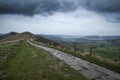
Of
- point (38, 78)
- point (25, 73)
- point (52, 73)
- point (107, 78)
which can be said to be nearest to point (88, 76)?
point (107, 78)

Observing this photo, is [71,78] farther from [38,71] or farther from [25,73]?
[25,73]

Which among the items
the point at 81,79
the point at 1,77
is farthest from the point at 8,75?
the point at 81,79

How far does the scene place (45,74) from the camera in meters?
7.63

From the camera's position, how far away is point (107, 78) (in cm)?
670

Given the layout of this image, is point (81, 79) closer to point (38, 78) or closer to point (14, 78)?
point (38, 78)

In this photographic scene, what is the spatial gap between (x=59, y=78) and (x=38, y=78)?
1.33 metres

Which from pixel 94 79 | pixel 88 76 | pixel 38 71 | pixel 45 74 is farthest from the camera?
pixel 38 71

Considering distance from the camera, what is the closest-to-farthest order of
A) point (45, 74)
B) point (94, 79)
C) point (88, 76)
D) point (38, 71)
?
point (94, 79) → point (88, 76) → point (45, 74) → point (38, 71)

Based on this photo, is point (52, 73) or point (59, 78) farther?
point (52, 73)

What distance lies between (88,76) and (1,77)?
5602 millimetres

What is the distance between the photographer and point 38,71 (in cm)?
824

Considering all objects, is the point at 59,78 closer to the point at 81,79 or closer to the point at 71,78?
the point at 71,78

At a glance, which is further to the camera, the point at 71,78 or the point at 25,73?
the point at 25,73

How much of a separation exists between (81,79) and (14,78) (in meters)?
4.19
